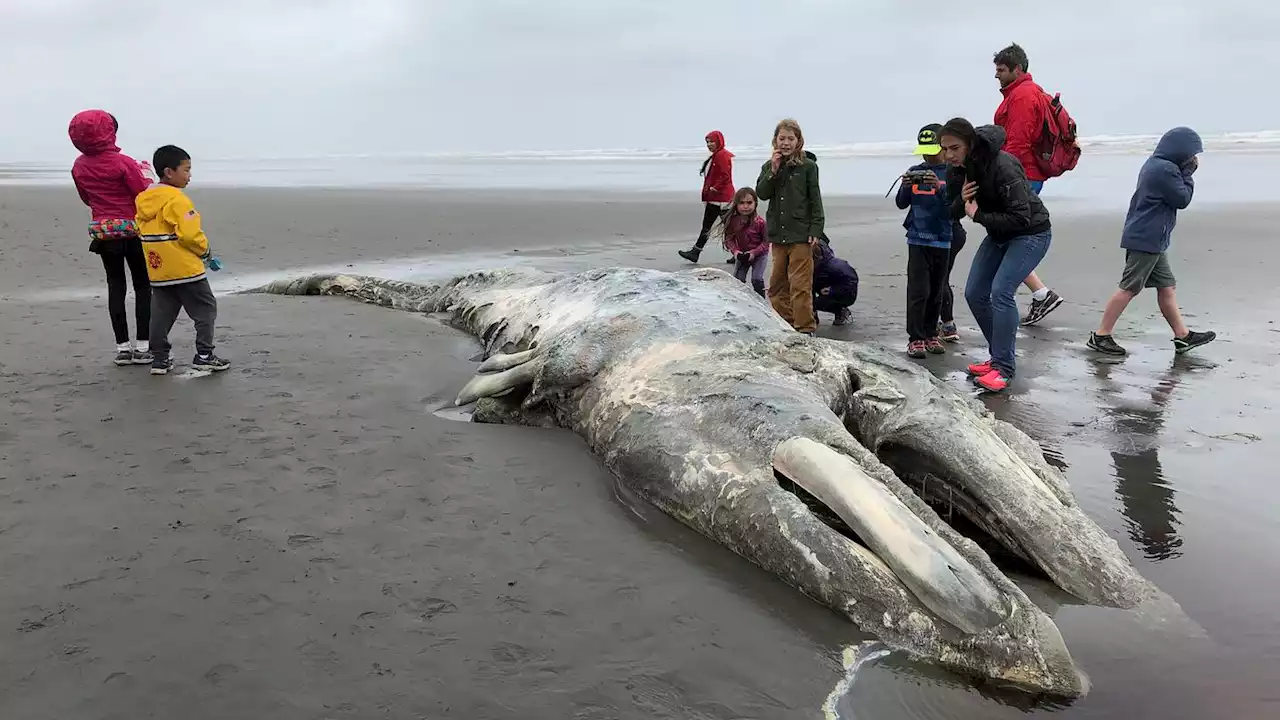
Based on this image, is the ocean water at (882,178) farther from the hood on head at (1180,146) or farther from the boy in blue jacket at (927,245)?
the boy in blue jacket at (927,245)

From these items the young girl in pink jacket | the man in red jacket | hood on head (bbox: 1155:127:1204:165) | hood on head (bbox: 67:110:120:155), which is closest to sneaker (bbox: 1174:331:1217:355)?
the man in red jacket

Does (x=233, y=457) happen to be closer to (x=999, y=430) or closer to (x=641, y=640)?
(x=641, y=640)

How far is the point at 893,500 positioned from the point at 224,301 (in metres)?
8.39

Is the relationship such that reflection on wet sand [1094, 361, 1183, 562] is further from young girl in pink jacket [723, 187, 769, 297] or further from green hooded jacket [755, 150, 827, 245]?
young girl in pink jacket [723, 187, 769, 297]

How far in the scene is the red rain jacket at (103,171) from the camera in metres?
6.18

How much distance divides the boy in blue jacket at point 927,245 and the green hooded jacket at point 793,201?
2.66 feet

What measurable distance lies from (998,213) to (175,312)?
6.48m

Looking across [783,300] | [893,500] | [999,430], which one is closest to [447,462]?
[893,500]

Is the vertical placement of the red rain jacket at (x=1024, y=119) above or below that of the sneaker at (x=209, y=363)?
above

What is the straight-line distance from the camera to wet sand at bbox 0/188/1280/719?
8.71 feet

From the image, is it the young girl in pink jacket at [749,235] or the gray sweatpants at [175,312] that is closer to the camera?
the gray sweatpants at [175,312]

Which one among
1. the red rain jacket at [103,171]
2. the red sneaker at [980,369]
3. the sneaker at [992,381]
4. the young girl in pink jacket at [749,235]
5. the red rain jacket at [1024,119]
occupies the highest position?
the red rain jacket at [1024,119]

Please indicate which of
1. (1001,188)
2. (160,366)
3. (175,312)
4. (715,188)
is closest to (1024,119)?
(1001,188)

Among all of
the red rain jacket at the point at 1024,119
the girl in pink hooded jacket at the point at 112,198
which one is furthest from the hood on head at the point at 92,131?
the red rain jacket at the point at 1024,119
